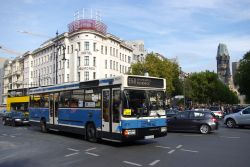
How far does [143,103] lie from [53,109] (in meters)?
7.88

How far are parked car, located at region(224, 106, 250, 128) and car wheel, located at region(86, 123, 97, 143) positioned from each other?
13.3m

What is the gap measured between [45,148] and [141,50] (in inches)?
3155

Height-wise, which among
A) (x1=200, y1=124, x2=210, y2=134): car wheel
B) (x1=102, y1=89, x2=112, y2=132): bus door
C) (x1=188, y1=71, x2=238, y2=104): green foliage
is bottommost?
(x1=200, y1=124, x2=210, y2=134): car wheel

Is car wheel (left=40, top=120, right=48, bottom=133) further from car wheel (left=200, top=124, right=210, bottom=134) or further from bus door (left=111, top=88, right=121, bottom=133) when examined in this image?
car wheel (left=200, top=124, right=210, bottom=134)

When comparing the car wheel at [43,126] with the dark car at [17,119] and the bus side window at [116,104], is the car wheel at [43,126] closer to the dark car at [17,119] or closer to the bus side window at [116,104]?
the dark car at [17,119]

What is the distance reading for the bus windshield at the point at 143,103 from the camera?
45.7 ft

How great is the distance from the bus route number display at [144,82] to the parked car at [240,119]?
12.1 metres

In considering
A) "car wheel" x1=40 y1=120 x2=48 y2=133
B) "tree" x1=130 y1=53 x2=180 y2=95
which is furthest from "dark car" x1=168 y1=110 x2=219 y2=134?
"tree" x1=130 y1=53 x2=180 y2=95

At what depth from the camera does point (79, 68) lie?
6831 cm

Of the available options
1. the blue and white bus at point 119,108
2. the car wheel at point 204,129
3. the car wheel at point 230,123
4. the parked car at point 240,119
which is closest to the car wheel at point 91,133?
the blue and white bus at point 119,108

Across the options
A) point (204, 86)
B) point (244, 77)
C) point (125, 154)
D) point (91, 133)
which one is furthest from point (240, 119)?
point (204, 86)

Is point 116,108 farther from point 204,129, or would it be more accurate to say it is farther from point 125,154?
point 204,129

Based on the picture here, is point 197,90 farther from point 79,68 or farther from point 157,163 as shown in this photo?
point 157,163

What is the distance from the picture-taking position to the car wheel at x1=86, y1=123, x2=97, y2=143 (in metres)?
16.0
